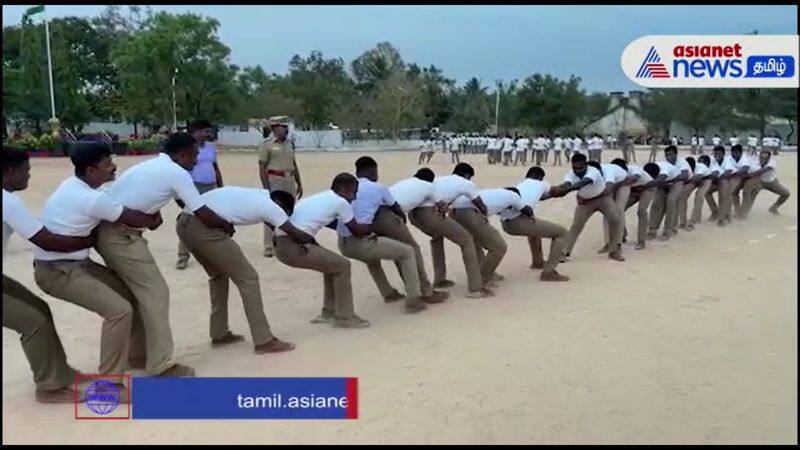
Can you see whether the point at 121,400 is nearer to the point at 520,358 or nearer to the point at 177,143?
the point at 177,143

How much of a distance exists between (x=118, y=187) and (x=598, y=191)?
21.0 ft

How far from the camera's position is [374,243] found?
6.52m

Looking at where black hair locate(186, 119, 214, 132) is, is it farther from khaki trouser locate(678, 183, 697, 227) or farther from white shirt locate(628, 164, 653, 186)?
khaki trouser locate(678, 183, 697, 227)

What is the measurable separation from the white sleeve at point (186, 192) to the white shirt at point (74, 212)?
453mm

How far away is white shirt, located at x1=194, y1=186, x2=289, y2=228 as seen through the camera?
537cm

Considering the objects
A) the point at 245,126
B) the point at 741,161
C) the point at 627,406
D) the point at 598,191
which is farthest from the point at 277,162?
the point at 245,126

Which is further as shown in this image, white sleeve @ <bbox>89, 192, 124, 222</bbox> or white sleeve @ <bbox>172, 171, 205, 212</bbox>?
white sleeve @ <bbox>172, 171, 205, 212</bbox>

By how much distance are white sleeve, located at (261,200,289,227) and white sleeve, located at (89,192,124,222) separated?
118 centimetres

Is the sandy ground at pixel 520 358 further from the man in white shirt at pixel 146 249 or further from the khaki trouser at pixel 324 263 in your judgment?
the man in white shirt at pixel 146 249

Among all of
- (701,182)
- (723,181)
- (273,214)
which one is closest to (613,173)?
(701,182)

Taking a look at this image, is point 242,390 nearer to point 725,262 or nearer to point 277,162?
point 277,162

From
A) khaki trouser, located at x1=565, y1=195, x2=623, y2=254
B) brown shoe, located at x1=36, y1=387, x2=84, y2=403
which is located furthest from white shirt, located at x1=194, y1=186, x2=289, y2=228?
khaki trouser, located at x1=565, y1=195, x2=623, y2=254

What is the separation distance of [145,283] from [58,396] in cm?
92

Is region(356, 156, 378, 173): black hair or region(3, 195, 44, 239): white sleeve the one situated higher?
region(356, 156, 378, 173): black hair
